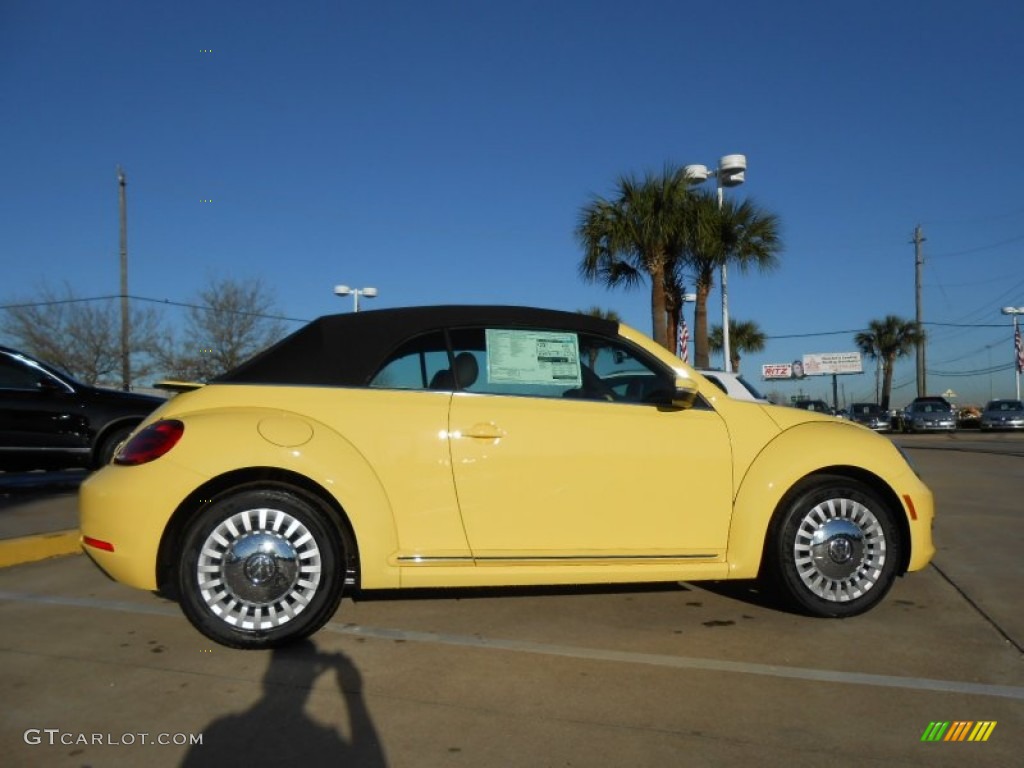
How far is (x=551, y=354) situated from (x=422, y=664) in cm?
166

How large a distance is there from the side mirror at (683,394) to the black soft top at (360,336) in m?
0.49

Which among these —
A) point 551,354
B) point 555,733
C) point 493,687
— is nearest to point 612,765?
point 555,733

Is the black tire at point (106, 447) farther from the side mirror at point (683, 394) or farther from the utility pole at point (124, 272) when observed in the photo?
the utility pole at point (124, 272)

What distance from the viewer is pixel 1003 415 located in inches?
1320

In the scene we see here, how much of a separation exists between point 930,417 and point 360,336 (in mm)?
35591

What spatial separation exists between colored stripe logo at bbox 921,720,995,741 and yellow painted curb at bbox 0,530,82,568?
5.03 m

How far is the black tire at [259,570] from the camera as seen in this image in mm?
3697

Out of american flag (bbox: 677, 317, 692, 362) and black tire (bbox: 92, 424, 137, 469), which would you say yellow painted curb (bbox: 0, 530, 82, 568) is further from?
american flag (bbox: 677, 317, 692, 362)

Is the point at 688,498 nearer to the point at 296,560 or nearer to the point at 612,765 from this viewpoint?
the point at 612,765

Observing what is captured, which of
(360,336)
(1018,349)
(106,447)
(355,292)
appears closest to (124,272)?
(355,292)

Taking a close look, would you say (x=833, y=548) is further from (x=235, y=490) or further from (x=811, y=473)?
(x=235, y=490)

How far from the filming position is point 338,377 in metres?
4.05

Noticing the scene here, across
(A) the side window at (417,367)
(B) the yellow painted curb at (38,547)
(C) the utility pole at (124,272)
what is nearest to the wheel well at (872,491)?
(A) the side window at (417,367)

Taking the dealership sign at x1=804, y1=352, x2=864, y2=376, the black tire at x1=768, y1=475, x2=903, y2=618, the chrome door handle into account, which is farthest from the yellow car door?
the dealership sign at x1=804, y1=352, x2=864, y2=376
